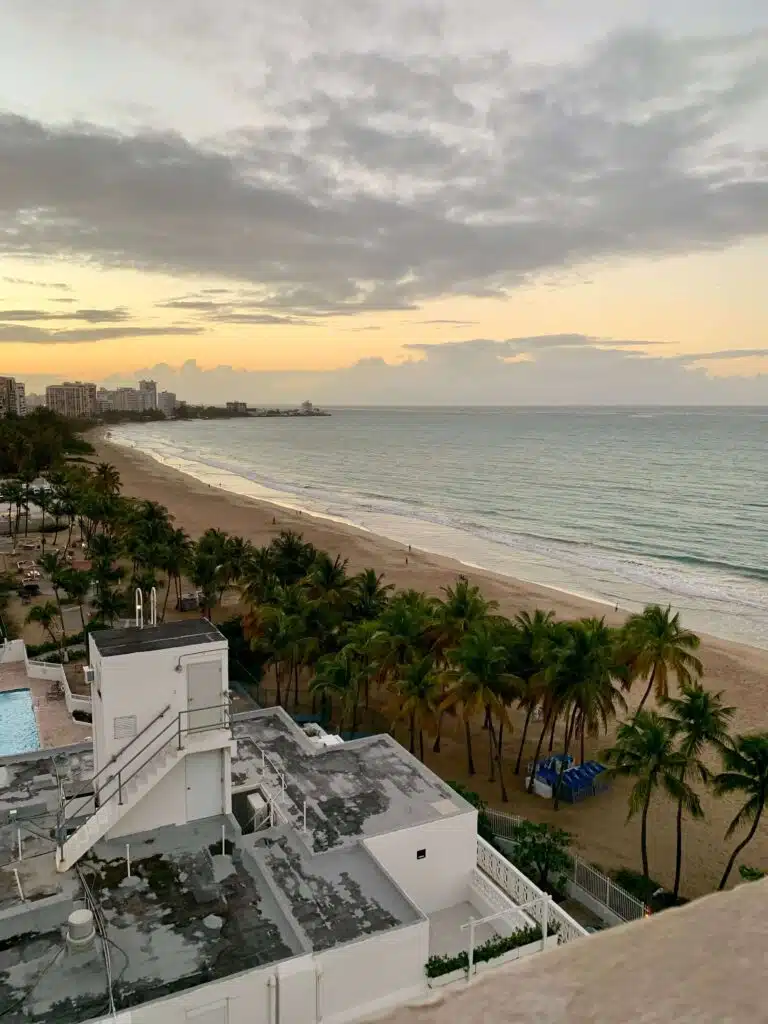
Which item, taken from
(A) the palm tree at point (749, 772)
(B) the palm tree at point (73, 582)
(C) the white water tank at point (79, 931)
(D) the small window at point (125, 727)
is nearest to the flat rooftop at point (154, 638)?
(D) the small window at point (125, 727)


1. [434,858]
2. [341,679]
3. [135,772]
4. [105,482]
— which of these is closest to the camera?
[135,772]

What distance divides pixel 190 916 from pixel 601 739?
22.6m

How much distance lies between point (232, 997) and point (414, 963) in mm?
3324

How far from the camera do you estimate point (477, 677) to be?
25.3 metres

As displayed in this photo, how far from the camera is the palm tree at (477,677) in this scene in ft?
82.4

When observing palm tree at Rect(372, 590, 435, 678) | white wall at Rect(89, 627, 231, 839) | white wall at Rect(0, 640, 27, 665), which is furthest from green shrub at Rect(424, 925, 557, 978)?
white wall at Rect(0, 640, 27, 665)

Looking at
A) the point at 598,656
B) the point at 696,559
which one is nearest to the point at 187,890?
the point at 598,656

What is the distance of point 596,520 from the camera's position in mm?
84438

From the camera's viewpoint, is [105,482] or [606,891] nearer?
[606,891]

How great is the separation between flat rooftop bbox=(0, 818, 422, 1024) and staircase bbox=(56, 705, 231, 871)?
770 mm

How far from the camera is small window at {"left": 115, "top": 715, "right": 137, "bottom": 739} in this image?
1536cm

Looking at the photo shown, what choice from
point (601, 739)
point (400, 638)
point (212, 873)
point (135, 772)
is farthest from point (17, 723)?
point (601, 739)

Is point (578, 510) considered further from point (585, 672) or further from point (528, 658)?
point (585, 672)

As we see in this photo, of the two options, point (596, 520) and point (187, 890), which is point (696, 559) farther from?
point (187, 890)
